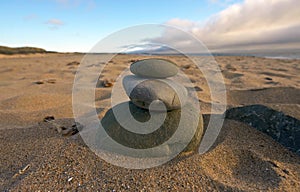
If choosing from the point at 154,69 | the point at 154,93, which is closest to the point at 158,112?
the point at 154,93

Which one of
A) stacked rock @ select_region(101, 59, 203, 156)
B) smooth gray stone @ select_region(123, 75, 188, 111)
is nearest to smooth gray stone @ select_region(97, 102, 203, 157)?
stacked rock @ select_region(101, 59, 203, 156)

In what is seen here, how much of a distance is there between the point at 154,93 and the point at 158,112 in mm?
239

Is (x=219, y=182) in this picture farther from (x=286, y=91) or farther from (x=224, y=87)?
(x=224, y=87)

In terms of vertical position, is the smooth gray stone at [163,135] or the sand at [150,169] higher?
the smooth gray stone at [163,135]

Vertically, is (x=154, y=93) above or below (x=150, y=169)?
above

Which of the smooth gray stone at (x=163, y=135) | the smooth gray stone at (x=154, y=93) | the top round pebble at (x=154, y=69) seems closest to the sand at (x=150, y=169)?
the smooth gray stone at (x=163, y=135)

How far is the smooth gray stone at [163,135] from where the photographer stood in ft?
7.49

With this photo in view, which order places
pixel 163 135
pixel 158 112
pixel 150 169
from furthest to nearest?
pixel 158 112 → pixel 163 135 → pixel 150 169

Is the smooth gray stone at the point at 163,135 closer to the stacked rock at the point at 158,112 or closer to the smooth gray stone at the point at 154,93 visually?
the stacked rock at the point at 158,112

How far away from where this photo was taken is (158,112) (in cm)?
248

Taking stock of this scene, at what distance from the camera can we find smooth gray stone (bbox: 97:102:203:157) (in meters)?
2.28

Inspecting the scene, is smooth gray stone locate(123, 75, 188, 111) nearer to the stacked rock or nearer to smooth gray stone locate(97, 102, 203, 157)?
the stacked rock

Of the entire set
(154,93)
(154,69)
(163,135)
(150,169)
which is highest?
(154,69)

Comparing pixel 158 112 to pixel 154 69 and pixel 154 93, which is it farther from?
pixel 154 69
